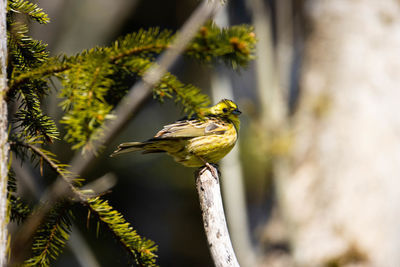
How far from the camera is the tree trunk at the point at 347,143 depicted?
224 inches

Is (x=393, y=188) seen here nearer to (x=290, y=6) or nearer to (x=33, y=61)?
(x=290, y=6)

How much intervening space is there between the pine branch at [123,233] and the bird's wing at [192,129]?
4.98ft

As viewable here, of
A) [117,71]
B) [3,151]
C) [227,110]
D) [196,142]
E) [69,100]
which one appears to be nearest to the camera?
[3,151]

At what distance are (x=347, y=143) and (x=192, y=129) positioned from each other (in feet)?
11.0

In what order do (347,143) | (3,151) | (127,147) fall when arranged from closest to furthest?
1. (3,151)
2. (127,147)
3. (347,143)

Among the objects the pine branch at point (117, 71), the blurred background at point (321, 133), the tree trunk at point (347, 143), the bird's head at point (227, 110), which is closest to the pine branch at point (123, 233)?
the pine branch at point (117, 71)

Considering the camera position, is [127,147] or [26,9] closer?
[26,9]

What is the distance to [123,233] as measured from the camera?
5.32ft

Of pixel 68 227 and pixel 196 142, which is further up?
pixel 196 142

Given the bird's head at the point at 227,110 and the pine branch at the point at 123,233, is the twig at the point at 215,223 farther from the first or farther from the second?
the bird's head at the point at 227,110

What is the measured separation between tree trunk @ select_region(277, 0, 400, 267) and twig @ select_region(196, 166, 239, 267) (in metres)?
3.70

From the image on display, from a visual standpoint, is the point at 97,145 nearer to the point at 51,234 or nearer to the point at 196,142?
the point at 51,234

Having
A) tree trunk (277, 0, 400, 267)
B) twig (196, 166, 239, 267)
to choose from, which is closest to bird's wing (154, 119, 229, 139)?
twig (196, 166, 239, 267)

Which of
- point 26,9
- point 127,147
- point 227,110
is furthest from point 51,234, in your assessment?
point 227,110
